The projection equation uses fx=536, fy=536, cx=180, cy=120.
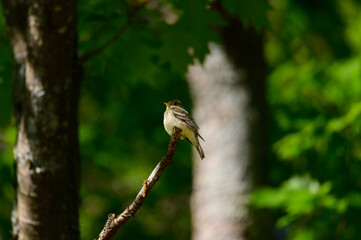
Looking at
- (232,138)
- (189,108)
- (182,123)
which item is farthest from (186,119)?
(189,108)

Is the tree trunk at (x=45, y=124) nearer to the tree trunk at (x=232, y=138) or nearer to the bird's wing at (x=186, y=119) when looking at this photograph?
the bird's wing at (x=186, y=119)

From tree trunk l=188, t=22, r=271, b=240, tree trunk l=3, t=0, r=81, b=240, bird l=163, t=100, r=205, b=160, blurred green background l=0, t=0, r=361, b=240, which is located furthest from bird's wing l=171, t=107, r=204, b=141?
tree trunk l=188, t=22, r=271, b=240

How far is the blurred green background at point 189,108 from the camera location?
3229 mm

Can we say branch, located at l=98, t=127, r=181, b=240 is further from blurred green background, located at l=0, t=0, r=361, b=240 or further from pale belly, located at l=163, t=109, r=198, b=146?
blurred green background, located at l=0, t=0, r=361, b=240

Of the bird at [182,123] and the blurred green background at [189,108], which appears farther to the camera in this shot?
the blurred green background at [189,108]

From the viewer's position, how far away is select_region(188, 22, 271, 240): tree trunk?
4812 millimetres

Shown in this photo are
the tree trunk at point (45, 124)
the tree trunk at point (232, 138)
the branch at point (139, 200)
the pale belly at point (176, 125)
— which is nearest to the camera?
the branch at point (139, 200)

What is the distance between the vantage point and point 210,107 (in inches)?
202

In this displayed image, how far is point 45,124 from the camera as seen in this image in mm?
2479

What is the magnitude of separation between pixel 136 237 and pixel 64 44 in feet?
16.6

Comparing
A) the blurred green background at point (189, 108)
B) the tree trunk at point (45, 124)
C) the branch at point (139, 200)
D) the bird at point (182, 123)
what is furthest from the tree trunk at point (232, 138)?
the branch at point (139, 200)

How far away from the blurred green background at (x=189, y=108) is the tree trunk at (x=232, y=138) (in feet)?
1.06

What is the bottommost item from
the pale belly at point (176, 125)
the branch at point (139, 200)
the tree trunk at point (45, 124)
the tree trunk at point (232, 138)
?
the branch at point (139, 200)

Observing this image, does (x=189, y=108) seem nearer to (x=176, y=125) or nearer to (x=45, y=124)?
(x=45, y=124)
